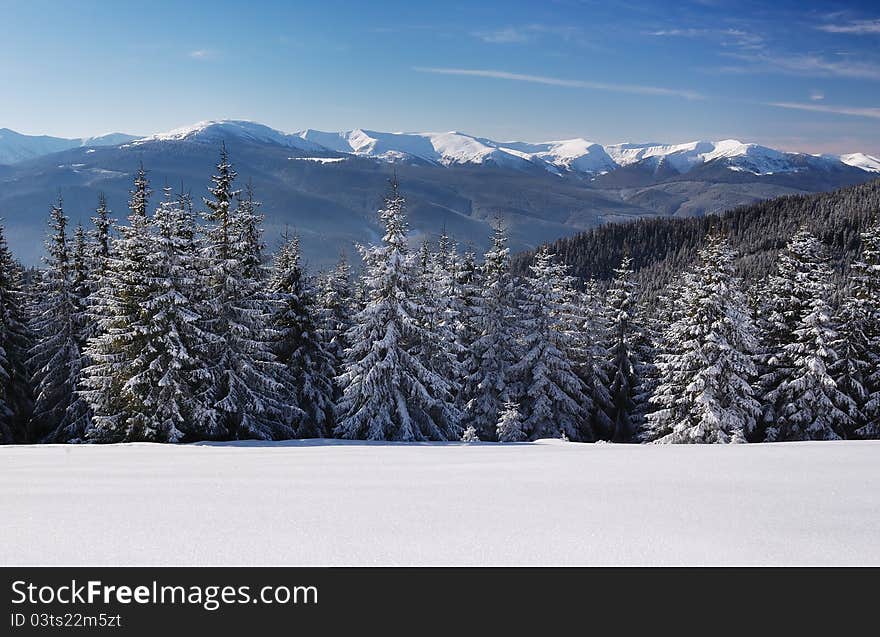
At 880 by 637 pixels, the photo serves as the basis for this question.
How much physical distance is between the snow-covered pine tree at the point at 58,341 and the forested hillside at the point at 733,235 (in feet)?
388

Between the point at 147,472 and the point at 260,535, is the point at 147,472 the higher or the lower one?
the lower one

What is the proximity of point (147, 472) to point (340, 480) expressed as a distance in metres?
2.69

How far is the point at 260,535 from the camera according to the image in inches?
159

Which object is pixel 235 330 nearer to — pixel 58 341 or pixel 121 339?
pixel 121 339

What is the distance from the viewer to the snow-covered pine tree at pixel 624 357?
34094 mm

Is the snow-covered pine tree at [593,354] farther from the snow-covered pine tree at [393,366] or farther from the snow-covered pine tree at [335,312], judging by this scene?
the snow-covered pine tree at [335,312]

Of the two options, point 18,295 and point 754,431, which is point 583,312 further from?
point 18,295

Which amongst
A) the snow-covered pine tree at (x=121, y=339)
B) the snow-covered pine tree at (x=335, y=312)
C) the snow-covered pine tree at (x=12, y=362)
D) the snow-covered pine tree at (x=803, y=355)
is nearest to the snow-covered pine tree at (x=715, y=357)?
the snow-covered pine tree at (x=803, y=355)

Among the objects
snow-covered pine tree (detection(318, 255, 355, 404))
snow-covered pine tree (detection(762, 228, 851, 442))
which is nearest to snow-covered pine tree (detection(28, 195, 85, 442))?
snow-covered pine tree (detection(318, 255, 355, 404))

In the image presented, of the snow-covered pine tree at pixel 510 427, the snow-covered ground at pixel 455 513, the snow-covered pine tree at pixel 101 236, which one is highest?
the snow-covered pine tree at pixel 101 236

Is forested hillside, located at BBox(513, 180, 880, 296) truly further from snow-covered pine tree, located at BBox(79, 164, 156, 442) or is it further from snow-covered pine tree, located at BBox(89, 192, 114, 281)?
snow-covered pine tree, located at BBox(79, 164, 156, 442)

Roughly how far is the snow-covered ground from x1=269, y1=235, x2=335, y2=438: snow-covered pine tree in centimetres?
1885
